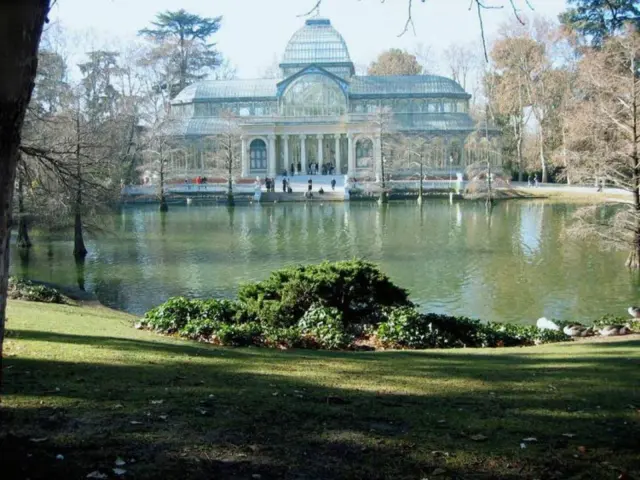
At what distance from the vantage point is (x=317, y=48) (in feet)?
222

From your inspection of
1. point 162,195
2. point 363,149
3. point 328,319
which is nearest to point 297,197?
point 162,195

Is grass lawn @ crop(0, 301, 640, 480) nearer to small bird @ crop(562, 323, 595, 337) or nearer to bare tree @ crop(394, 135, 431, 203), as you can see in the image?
small bird @ crop(562, 323, 595, 337)

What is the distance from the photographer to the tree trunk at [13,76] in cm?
298

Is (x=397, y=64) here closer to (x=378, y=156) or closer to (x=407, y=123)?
(x=407, y=123)

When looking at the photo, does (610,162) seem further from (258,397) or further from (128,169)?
(128,169)

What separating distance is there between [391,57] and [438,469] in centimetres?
8098

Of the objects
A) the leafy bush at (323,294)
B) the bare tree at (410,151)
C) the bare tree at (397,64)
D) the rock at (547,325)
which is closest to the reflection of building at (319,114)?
the bare tree at (410,151)

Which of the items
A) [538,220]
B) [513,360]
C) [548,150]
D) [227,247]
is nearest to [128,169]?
[227,247]

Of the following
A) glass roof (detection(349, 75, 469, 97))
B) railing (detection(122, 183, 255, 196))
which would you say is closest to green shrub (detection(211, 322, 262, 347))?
railing (detection(122, 183, 255, 196))

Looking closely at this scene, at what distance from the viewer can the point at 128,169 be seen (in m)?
47.1

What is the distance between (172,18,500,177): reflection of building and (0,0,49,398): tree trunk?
58.0m

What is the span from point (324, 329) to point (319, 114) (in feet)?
181

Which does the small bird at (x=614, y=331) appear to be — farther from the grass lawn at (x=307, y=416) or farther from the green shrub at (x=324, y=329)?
the green shrub at (x=324, y=329)

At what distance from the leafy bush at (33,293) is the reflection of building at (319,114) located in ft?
154
